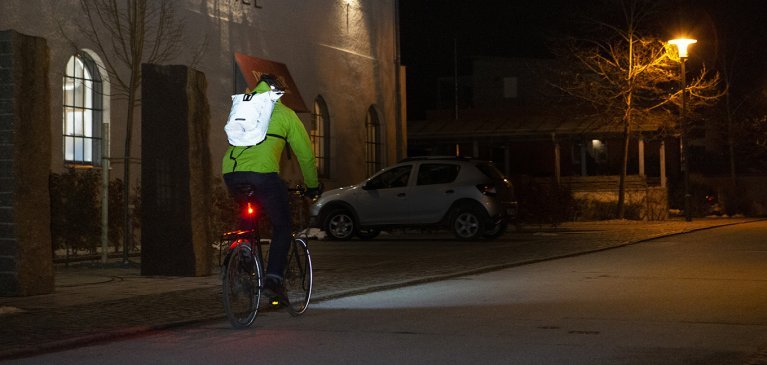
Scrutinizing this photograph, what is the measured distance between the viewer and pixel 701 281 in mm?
13805

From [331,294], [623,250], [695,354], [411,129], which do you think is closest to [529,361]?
[695,354]

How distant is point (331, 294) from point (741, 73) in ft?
Answer: 148

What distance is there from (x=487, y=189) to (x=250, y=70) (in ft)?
20.3

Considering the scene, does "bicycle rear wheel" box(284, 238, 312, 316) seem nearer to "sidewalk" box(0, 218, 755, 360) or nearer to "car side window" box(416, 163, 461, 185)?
"sidewalk" box(0, 218, 755, 360)

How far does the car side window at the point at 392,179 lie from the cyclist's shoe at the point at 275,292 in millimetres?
13895

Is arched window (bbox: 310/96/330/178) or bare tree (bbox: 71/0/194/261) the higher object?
bare tree (bbox: 71/0/194/261)

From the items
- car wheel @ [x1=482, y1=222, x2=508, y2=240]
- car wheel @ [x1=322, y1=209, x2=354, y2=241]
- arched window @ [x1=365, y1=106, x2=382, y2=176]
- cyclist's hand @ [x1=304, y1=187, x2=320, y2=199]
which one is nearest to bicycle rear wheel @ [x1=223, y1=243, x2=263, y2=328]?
cyclist's hand @ [x1=304, y1=187, x2=320, y2=199]

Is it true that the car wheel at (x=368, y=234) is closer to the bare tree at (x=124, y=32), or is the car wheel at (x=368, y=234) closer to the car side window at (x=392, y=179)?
the car side window at (x=392, y=179)

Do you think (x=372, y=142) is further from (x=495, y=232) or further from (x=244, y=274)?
(x=244, y=274)

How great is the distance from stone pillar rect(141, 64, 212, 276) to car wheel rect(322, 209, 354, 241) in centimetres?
964

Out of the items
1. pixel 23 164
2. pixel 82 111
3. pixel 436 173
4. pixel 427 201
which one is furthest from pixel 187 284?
pixel 436 173

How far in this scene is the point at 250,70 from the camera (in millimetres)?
25891

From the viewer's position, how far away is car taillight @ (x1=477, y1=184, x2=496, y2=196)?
23.1m

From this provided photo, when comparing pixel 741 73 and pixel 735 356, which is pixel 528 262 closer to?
pixel 735 356
